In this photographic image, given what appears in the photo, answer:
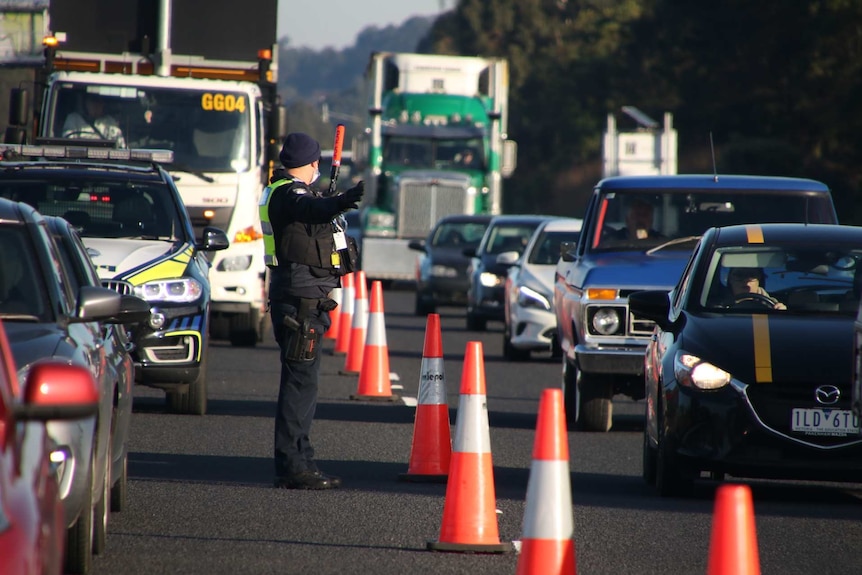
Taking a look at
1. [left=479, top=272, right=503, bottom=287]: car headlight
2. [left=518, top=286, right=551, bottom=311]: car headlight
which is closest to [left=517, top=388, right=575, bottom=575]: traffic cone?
[left=518, top=286, right=551, bottom=311]: car headlight

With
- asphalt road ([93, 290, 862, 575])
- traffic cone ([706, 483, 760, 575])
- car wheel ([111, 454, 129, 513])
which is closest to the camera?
traffic cone ([706, 483, 760, 575])

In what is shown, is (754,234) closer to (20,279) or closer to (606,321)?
(606,321)

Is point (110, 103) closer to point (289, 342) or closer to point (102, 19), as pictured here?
point (102, 19)

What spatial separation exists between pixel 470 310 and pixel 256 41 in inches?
215

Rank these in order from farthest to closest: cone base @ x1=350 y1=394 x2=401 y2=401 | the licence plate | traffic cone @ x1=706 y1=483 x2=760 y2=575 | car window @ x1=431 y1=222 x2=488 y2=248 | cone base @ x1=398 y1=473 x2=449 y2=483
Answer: car window @ x1=431 y1=222 x2=488 y2=248, cone base @ x1=350 y1=394 x2=401 y2=401, cone base @ x1=398 y1=473 x2=449 y2=483, the licence plate, traffic cone @ x1=706 y1=483 x2=760 y2=575

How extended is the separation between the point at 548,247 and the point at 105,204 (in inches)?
294

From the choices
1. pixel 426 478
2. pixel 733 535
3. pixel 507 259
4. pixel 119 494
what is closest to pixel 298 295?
pixel 426 478

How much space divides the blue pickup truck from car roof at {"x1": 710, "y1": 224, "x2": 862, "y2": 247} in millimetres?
2048

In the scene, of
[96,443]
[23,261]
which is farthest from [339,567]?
[23,261]

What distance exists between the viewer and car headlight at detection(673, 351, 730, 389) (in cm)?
933

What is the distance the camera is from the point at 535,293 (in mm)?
19453

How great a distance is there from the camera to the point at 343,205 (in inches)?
365

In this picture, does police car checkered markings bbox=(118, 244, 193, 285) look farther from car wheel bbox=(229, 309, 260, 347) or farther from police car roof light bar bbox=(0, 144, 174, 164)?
car wheel bbox=(229, 309, 260, 347)

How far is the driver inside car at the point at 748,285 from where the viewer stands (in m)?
10.3
